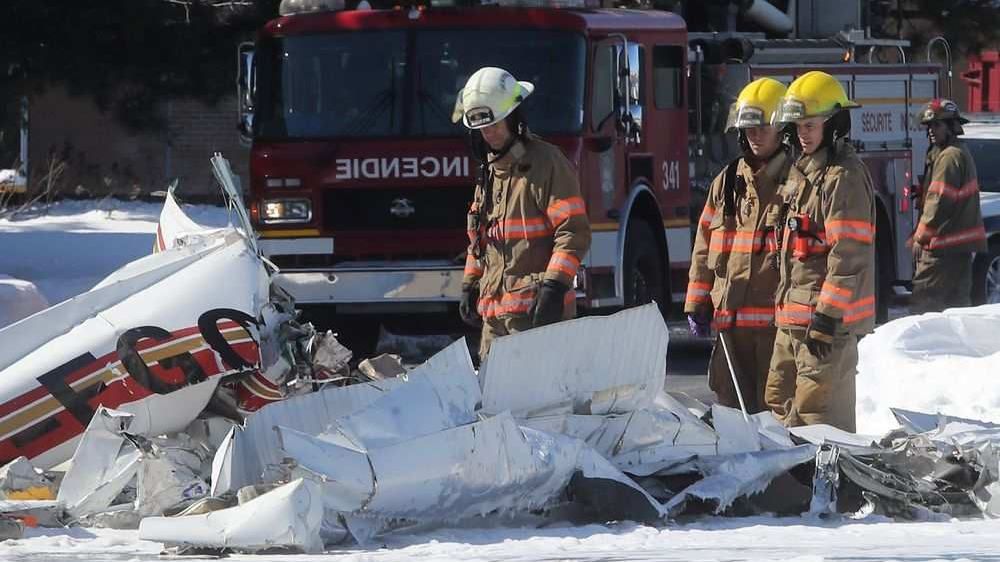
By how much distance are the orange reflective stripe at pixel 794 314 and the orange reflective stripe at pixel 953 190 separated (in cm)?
532

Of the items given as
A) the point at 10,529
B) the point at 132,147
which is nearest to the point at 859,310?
the point at 10,529

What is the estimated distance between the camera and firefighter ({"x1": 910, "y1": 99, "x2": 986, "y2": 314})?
12.3 meters

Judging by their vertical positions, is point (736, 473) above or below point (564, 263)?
below

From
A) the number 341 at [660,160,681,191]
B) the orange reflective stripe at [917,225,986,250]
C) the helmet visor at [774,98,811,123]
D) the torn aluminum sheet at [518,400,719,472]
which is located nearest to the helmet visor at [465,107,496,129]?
the helmet visor at [774,98,811,123]

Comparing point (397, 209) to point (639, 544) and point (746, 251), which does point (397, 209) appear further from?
point (639, 544)

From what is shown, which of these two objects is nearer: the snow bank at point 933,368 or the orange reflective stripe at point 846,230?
the orange reflective stripe at point 846,230

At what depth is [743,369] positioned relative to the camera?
7.68m

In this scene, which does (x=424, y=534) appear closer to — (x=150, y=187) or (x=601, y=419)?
(x=601, y=419)

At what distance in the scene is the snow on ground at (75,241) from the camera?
53.1 ft

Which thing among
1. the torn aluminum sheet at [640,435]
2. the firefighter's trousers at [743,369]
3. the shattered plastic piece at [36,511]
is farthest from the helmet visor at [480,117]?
the shattered plastic piece at [36,511]

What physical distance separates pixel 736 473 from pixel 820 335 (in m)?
0.80

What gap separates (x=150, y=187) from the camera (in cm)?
2752

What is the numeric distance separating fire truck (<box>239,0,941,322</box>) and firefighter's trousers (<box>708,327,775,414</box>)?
3.35m

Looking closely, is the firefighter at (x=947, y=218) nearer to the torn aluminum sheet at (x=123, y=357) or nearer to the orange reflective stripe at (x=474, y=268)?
the orange reflective stripe at (x=474, y=268)
